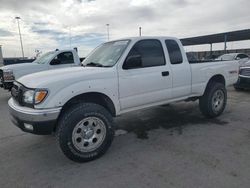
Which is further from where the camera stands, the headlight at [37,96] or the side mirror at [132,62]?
the side mirror at [132,62]

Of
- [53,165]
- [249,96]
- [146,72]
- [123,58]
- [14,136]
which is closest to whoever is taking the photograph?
[53,165]

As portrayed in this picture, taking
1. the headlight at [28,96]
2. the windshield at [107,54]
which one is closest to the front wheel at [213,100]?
the windshield at [107,54]

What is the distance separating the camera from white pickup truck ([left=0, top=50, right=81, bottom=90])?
828cm

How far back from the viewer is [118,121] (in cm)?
545

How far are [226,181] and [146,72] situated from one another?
217 cm

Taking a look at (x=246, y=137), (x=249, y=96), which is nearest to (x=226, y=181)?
(x=246, y=137)

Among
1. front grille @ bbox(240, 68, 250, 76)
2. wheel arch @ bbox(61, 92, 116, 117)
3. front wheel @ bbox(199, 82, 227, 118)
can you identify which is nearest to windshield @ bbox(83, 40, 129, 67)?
wheel arch @ bbox(61, 92, 116, 117)

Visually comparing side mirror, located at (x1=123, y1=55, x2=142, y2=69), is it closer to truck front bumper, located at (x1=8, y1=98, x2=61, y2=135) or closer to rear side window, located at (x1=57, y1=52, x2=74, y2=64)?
truck front bumper, located at (x1=8, y1=98, x2=61, y2=135)

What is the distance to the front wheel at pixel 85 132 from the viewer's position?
3129 mm

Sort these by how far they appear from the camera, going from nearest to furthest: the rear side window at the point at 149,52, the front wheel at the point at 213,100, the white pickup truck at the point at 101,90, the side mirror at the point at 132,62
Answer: the white pickup truck at the point at 101,90
the side mirror at the point at 132,62
the rear side window at the point at 149,52
the front wheel at the point at 213,100

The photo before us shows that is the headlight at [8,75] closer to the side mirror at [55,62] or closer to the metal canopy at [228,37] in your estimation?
the side mirror at [55,62]

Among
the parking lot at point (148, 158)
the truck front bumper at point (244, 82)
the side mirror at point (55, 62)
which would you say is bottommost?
the parking lot at point (148, 158)

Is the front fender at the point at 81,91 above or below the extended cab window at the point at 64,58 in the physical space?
below

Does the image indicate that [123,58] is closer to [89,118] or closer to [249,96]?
[89,118]
